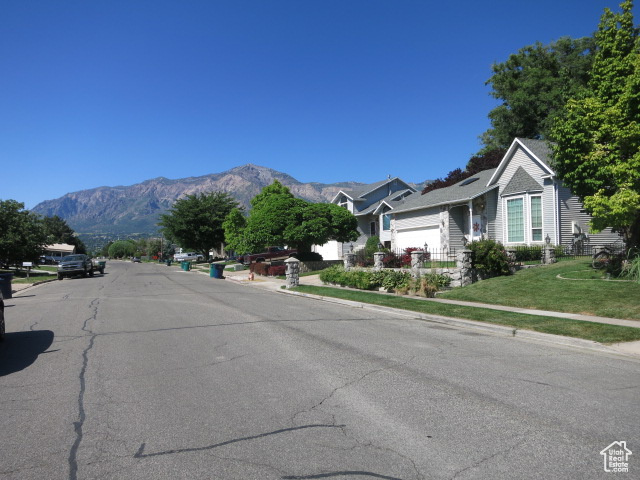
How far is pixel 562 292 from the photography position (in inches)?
547

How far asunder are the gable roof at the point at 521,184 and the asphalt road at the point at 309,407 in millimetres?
17901

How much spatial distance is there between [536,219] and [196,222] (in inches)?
1926

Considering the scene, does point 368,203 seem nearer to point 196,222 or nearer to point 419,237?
point 419,237

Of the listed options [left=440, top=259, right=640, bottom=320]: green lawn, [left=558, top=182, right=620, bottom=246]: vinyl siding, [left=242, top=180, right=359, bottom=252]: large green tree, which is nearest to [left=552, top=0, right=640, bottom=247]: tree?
[left=440, top=259, right=640, bottom=320]: green lawn

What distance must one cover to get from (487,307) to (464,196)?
53.4 ft

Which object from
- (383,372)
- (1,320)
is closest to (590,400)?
(383,372)

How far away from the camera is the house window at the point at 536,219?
81.5 ft

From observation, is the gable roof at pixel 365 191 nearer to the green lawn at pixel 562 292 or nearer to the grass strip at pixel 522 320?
the green lawn at pixel 562 292

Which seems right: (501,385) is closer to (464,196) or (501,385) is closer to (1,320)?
(1,320)

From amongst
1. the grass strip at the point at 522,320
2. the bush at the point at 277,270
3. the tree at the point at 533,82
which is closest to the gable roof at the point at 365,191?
the tree at the point at 533,82

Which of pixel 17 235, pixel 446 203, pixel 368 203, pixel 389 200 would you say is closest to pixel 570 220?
pixel 446 203

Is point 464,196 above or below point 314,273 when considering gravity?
above

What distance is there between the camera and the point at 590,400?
5512 millimetres

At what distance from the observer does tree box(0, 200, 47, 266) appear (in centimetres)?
3553
